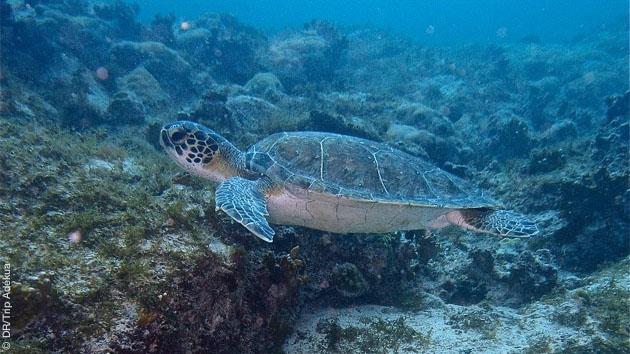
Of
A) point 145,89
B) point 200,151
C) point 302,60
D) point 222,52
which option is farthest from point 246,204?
point 222,52

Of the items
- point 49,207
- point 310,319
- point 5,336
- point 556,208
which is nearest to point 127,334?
point 5,336

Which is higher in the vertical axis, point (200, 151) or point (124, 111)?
point (124, 111)

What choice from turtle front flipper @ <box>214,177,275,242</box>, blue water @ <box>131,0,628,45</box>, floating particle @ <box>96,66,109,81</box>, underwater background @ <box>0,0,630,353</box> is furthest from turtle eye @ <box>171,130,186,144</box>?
blue water @ <box>131,0,628,45</box>

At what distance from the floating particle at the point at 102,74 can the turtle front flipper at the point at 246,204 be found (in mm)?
10867

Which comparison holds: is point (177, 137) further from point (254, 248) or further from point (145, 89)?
point (145, 89)

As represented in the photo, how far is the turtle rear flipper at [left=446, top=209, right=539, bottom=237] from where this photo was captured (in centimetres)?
488

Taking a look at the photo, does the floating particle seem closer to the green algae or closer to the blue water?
the green algae

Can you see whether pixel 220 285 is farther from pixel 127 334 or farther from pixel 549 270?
pixel 549 270

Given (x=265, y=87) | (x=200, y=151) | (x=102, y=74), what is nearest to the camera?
(x=200, y=151)

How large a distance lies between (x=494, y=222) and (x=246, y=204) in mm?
4157

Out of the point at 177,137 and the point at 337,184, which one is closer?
the point at 337,184

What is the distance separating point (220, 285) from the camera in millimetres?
2955

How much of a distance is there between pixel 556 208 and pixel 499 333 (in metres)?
3.85

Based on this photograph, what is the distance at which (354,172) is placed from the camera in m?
4.82
